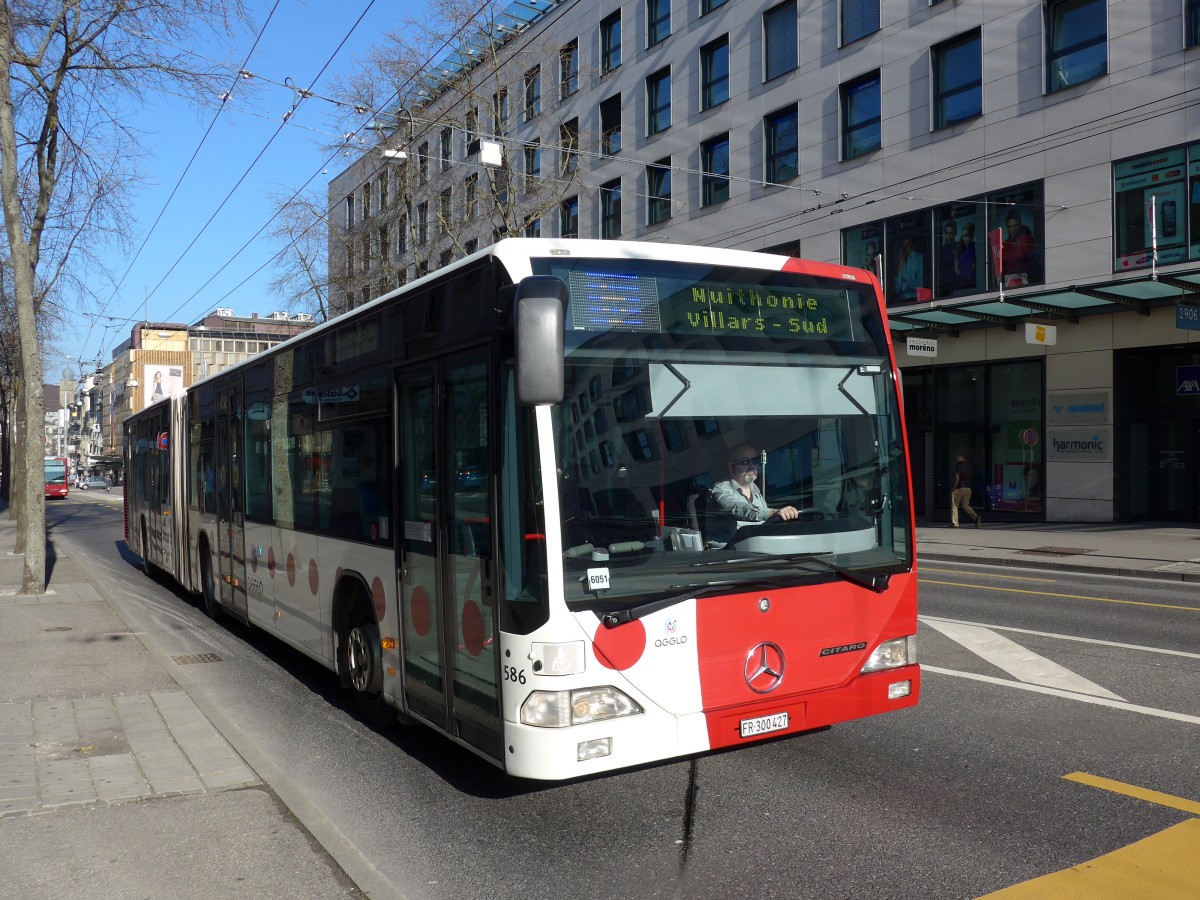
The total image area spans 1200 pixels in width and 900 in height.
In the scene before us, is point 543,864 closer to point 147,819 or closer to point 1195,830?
point 147,819

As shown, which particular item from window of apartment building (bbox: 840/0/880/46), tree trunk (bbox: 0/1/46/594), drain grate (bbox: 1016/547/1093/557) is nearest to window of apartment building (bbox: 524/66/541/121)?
window of apartment building (bbox: 840/0/880/46)

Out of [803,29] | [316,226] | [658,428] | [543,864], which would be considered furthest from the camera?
[316,226]

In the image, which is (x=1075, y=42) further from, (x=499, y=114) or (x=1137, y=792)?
(x=1137, y=792)

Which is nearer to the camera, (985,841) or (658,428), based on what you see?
(985,841)

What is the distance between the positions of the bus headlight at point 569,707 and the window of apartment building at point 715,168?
27959mm

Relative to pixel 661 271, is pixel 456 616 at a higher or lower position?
lower

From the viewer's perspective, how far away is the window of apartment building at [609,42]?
35391 millimetres

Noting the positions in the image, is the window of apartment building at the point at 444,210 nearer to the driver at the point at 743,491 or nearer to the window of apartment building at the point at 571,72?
the window of apartment building at the point at 571,72

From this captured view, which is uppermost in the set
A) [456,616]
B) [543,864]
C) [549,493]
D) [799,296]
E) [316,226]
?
[316,226]

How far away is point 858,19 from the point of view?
27078 millimetres

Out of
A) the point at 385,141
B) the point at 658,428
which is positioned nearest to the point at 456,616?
the point at 658,428

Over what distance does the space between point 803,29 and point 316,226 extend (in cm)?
1622

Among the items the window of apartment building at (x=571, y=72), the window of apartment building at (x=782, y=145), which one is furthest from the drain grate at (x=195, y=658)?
the window of apartment building at (x=571, y=72)

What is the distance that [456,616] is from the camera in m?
5.41
